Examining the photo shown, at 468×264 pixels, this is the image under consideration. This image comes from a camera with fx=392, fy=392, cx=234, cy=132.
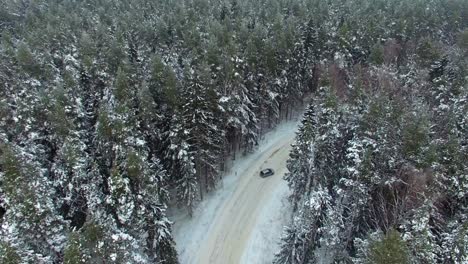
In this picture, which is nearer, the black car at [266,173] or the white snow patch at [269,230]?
the white snow patch at [269,230]

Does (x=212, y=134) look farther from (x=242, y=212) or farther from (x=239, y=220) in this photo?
(x=239, y=220)

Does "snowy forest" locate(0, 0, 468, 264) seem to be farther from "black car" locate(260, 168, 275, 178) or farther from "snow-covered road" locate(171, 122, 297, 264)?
"black car" locate(260, 168, 275, 178)

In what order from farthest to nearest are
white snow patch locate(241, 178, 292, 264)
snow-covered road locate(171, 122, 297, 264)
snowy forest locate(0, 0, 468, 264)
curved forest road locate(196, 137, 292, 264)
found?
curved forest road locate(196, 137, 292, 264) → snow-covered road locate(171, 122, 297, 264) → white snow patch locate(241, 178, 292, 264) → snowy forest locate(0, 0, 468, 264)

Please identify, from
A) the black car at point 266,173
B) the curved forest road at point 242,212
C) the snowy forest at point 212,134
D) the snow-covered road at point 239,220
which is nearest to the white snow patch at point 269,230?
the snow-covered road at point 239,220

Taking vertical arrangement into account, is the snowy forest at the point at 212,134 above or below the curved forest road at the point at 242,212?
above

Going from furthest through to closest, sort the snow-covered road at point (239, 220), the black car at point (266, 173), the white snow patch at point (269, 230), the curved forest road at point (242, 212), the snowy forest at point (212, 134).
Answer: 1. the black car at point (266, 173)
2. the curved forest road at point (242, 212)
3. the snow-covered road at point (239, 220)
4. the white snow patch at point (269, 230)
5. the snowy forest at point (212, 134)

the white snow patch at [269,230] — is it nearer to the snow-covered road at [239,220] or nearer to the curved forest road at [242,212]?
the snow-covered road at [239,220]

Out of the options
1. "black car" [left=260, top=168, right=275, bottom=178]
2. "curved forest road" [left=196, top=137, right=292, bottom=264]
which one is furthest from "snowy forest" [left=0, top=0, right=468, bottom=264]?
"black car" [left=260, top=168, right=275, bottom=178]

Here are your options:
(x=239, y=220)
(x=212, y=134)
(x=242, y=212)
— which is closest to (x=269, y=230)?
(x=239, y=220)
